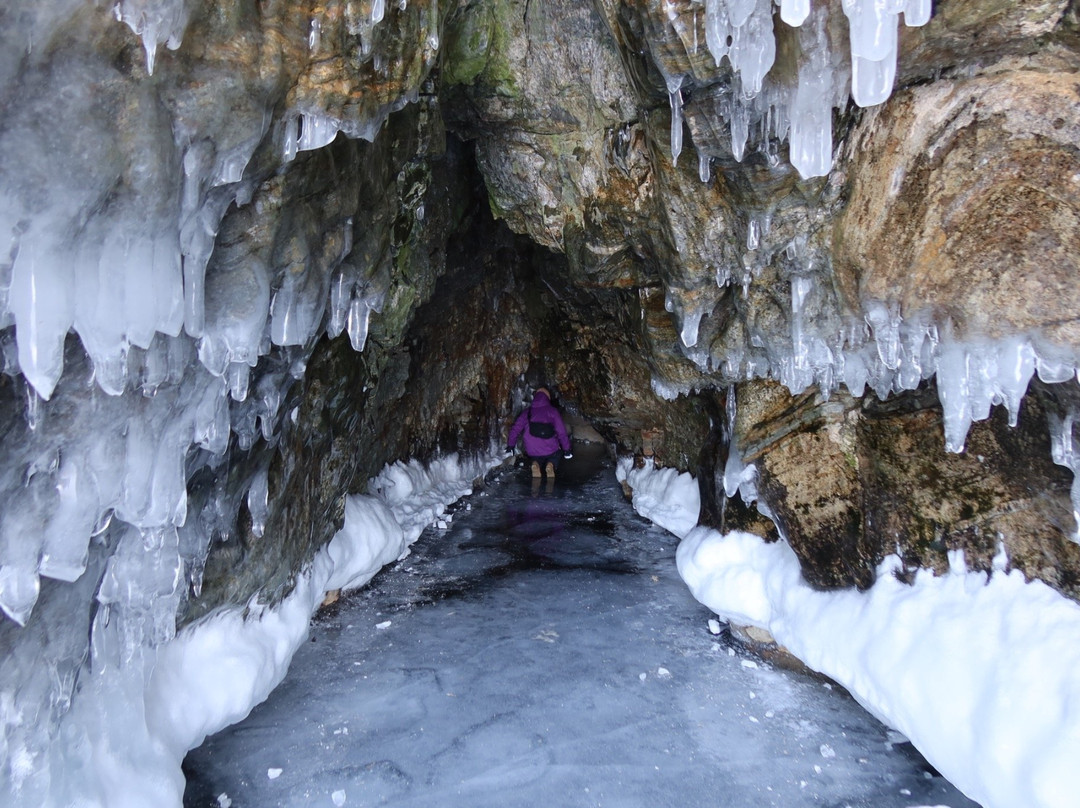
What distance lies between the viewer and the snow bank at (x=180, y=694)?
329 cm

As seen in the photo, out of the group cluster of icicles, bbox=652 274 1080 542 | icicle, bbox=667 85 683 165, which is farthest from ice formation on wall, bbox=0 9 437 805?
cluster of icicles, bbox=652 274 1080 542

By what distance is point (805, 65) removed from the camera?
370 cm

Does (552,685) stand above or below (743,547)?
below

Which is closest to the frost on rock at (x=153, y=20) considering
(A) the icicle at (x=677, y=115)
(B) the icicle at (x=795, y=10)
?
(B) the icicle at (x=795, y=10)

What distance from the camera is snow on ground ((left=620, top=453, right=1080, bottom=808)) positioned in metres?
3.33

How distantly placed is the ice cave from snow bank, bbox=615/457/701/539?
68.1 inches

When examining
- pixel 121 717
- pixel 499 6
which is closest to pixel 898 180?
pixel 499 6

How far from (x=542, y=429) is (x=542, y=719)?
8.21m

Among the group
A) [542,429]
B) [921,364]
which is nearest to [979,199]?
[921,364]

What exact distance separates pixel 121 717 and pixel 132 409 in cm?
159

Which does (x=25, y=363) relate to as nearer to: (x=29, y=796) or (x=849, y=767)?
(x=29, y=796)

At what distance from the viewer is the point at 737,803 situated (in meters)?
3.81

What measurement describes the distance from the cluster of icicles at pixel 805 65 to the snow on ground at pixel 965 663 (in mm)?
2675

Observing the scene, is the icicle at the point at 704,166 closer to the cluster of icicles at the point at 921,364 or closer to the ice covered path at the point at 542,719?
the cluster of icicles at the point at 921,364
